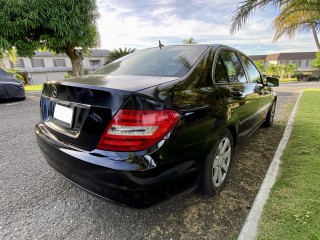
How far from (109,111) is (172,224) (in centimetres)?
113

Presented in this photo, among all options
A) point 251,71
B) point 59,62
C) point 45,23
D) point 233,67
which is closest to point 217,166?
point 233,67

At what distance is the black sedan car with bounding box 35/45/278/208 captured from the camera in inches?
55.7

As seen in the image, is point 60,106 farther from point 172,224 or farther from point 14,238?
point 172,224

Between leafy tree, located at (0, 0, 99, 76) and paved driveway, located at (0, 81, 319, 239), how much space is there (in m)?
7.17

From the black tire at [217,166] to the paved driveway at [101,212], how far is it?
0.44 ft

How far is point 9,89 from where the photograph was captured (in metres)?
7.62

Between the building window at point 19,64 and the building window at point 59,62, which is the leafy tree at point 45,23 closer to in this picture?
the building window at point 19,64

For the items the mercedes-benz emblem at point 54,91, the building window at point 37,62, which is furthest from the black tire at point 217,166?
the building window at point 37,62

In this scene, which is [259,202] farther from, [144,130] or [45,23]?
[45,23]

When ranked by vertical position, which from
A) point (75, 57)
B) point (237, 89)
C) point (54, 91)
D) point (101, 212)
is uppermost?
point (75, 57)

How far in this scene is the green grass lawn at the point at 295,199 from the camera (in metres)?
1.69

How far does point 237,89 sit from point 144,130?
5.18 feet

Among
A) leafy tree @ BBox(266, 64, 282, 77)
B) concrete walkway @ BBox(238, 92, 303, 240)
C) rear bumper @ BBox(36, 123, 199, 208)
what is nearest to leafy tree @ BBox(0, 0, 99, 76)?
rear bumper @ BBox(36, 123, 199, 208)

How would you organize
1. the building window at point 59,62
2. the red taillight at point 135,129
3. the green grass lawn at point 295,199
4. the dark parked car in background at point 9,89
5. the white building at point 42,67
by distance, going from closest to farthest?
the red taillight at point 135,129 → the green grass lawn at point 295,199 → the dark parked car in background at point 9,89 → the white building at point 42,67 → the building window at point 59,62
